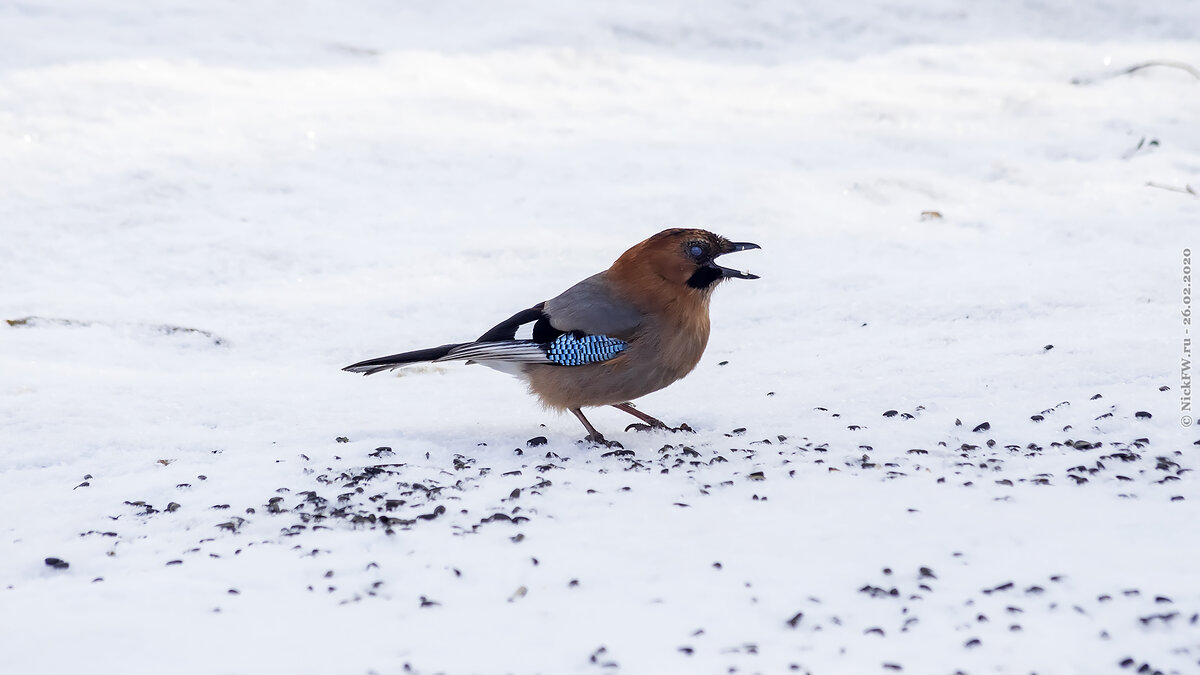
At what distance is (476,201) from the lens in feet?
26.0

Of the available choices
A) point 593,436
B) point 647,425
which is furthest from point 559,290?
point 593,436

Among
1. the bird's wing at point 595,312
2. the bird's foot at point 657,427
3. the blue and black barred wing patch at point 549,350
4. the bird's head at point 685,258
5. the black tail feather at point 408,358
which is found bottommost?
the bird's foot at point 657,427

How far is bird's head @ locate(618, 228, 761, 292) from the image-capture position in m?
5.19

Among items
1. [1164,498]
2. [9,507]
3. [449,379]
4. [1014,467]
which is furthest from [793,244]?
[9,507]

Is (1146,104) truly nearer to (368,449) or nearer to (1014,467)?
(1014,467)

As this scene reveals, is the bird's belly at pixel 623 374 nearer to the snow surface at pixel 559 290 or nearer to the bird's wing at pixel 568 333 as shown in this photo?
the bird's wing at pixel 568 333

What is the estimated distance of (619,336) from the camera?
507cm

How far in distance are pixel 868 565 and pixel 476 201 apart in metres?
4.86

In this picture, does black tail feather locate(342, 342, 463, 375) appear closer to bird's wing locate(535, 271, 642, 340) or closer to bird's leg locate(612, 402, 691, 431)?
bird's wing locate(535, 271, 642, 340)

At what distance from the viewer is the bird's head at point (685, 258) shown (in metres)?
5.19

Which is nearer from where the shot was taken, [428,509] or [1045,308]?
[428,509]

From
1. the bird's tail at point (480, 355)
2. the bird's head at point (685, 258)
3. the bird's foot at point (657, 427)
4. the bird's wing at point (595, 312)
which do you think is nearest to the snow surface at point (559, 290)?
the bird's foot at point (657, 427)

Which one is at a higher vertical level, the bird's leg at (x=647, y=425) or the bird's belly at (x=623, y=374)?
the bird's belly at (x=623, y=374)

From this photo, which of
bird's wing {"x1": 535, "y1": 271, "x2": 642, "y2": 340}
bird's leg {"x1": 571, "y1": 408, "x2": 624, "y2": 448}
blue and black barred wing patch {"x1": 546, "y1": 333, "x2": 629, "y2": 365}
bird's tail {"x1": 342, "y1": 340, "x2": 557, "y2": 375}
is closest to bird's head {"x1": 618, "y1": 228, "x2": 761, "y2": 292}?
bird's wing {"x1": 535, "y1": 271, "x2": 642, "y2": 340}
